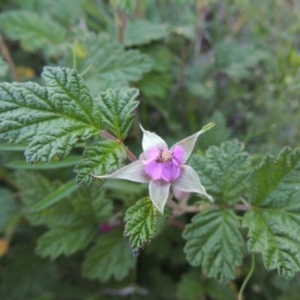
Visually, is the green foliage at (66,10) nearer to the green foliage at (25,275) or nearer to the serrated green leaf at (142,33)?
the serrated green leaf at (142,33)

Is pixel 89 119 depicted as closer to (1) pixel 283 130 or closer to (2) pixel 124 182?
(2) pixel 124 182

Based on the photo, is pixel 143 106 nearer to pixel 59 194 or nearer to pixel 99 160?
pixel 59 194

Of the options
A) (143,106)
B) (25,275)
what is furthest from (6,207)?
(143,106)

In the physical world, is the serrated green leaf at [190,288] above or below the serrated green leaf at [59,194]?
below

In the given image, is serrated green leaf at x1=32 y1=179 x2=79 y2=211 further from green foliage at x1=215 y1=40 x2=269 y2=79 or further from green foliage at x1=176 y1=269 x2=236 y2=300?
green foliage at x1=215 y1=40 x2=269 y2=79

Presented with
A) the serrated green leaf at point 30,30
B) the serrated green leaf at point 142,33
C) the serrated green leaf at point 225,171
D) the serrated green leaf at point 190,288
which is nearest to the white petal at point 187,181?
the serrated green leaf at point 225,171

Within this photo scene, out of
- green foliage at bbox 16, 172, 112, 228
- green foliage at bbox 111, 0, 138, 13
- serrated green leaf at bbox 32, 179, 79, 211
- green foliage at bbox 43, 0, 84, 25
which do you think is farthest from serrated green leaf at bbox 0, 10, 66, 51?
serrated green leaf at bbox 32, 179, 79, 211
